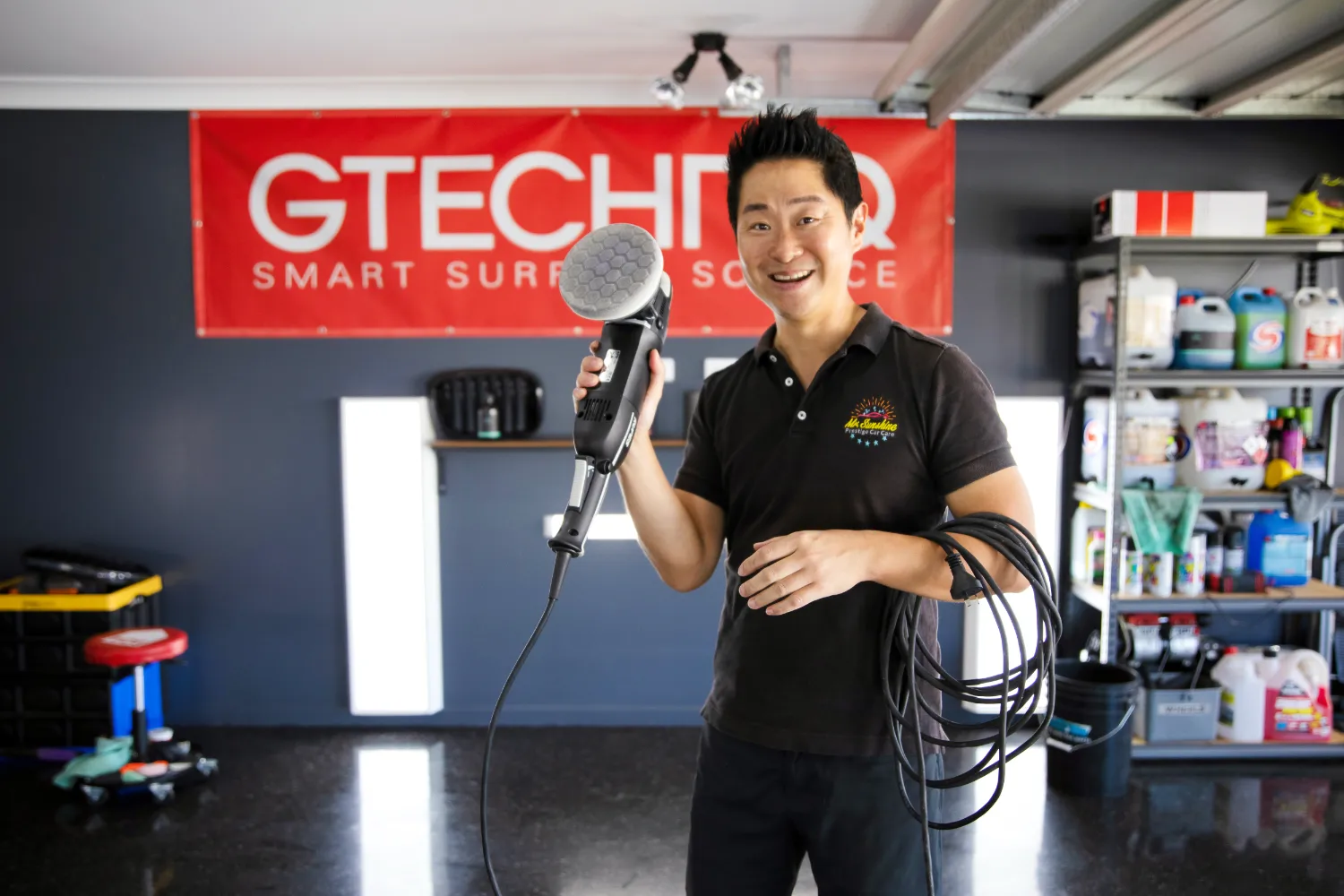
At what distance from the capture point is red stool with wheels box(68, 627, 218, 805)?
3.02 m

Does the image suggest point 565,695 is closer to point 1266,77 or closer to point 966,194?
point 966,194

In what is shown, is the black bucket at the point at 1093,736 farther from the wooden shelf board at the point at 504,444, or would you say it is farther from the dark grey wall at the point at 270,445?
the wooden shelf board at the point at 504,444

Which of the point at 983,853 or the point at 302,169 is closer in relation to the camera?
the point at 983,853

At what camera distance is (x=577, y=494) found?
1.02m

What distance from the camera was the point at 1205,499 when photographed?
324 cm

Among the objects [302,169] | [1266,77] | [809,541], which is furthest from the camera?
[302,169]

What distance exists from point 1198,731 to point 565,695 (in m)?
2.33

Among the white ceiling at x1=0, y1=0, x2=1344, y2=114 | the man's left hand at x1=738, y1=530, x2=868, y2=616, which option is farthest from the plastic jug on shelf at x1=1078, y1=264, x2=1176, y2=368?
the man's left hand at x1=738, y1=530, x2=868, y2=616

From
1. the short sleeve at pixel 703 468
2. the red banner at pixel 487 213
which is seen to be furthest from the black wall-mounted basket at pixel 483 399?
the short sleeve at pixel 703 468

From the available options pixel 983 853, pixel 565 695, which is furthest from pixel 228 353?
pixel 983 853

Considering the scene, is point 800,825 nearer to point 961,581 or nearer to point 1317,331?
point 961,581

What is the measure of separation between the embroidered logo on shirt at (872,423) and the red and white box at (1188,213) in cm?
246

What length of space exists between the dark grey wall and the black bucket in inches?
25.8

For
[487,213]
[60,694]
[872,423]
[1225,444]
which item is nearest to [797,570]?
[872,423]
